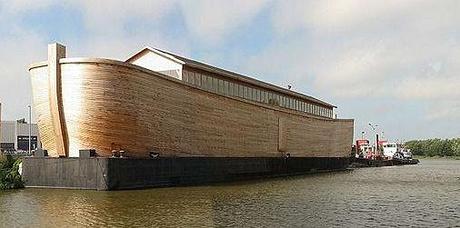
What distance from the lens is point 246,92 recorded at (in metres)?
46.6

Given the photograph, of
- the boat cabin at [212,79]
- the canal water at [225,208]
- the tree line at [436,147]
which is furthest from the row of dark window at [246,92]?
the tree line at [436,147]

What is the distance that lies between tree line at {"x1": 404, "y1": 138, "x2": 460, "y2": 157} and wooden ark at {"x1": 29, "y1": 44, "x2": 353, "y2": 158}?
134734 millimetres

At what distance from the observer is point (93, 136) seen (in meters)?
29.3

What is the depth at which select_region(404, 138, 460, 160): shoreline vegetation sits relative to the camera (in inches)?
6531

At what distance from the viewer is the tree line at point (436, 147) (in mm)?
166800

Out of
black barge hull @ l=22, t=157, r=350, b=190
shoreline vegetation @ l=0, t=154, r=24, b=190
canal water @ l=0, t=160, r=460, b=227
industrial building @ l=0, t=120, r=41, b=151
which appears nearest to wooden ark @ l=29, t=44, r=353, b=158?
black barge hull @ l=22, t=157, r=350, b=190

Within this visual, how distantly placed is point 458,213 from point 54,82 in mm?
21896

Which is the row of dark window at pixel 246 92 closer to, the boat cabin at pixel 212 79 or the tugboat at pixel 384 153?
the boat cabin at pixel 212 79

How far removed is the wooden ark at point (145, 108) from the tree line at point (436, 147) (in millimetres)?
134734

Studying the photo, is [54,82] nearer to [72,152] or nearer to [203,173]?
[72,152]

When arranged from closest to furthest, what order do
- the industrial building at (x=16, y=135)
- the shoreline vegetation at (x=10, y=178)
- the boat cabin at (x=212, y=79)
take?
the shoreline vegetation at (x=10, y=178) → the boat cabin at (x=212, y=79) → the industrial building at (x=16, y=135)

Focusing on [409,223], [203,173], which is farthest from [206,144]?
[409,223]

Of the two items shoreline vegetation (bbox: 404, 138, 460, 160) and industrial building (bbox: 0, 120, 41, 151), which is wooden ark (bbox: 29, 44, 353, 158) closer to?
industrial building (bbox: 0, 120, 41, 151)

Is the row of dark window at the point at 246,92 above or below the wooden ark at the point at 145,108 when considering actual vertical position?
above
